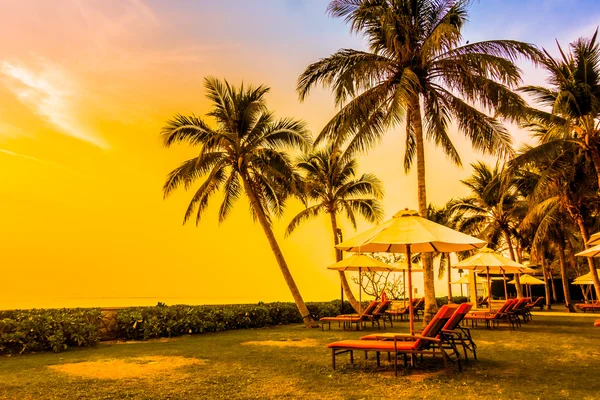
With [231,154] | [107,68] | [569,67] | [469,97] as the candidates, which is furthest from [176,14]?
[569,67]

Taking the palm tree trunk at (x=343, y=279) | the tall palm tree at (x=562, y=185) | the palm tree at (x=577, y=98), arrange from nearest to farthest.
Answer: the palm tree at (x=577, y=98) < the tall palm tree at (x=562, y=185) < the palm tree trunk at (x=343, y=279)

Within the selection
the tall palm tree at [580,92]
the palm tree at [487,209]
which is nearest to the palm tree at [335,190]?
the tall palm tree at [580,92]

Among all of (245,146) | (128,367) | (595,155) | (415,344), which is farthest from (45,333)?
(595,155)

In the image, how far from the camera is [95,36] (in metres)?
13.0

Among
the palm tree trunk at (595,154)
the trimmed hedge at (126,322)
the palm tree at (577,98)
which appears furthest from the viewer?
the palm tree trunk at (595,154)

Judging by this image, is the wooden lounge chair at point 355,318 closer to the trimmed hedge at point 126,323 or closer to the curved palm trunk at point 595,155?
the trimmed hedge at point 126,323

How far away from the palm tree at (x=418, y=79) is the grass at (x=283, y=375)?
4.46 m

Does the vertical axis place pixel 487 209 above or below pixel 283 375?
above

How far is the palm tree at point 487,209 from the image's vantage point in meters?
28.1

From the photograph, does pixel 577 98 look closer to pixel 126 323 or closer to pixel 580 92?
pixel 580 92

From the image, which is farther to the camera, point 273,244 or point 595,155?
point 273,244

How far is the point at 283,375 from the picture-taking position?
6.77 metres

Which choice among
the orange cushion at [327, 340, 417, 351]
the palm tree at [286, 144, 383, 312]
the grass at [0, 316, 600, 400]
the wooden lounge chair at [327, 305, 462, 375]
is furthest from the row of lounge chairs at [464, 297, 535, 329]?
the orange cushion at [327, 340, 417, 351]

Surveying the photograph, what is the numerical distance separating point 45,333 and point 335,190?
13939 millimetres
